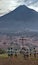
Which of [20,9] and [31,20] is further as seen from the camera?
[20,9]

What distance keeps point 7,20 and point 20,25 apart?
1498 cm

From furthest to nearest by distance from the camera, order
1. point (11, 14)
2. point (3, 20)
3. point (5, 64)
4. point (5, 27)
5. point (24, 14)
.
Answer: point (24, 14), point (11, 14), point (3, 20), point (5, 27), point (5, 64)

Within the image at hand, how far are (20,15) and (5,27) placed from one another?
2283 inches

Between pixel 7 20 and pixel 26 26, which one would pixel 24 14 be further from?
pixel 26 26

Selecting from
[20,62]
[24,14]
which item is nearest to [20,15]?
[24,14]

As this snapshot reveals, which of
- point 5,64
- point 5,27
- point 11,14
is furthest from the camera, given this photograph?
point 11,14

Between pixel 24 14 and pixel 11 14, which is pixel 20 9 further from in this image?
pixel 11 14

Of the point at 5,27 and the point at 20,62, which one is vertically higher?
the point at 5,27

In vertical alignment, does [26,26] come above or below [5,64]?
above

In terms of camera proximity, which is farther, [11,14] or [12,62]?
[11,14]

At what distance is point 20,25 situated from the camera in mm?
150125

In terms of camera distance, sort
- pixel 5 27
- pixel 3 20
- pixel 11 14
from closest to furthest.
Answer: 1. pixel 5 27
2. pixel 3 20
3. pixel 11 14

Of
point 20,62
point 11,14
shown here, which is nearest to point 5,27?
point 11,14

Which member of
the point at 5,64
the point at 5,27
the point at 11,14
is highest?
the point at 11,14
